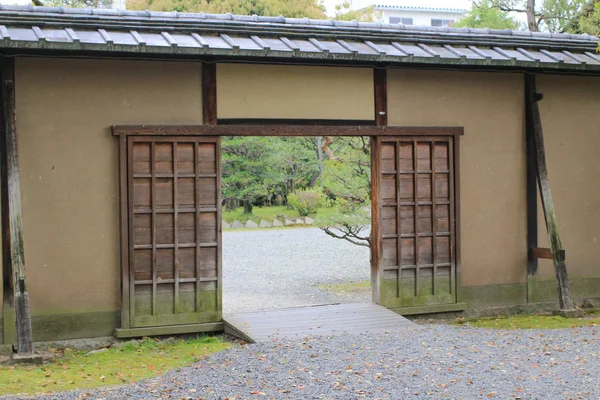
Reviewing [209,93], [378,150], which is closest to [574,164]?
[378,150]

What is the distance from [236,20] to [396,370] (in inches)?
163

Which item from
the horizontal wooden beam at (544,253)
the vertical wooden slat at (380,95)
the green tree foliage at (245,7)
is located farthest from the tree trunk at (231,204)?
the vertical wooden slat at (380,95)

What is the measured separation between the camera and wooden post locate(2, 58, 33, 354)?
6629 mm

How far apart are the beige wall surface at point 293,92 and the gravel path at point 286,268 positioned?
3494mm

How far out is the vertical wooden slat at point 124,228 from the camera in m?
7.46

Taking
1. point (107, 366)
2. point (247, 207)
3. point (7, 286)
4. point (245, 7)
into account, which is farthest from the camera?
point (245, 7)

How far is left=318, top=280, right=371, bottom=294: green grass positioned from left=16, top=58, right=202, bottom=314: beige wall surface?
5.40 meters

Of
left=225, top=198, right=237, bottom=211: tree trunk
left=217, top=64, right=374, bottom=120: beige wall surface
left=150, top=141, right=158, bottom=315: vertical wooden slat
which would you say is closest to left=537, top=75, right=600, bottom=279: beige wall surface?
left=217, top=64, right=374, bottom=120: beige wall surface

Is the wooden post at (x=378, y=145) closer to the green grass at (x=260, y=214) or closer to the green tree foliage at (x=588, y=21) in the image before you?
the green tree foliage at (x=588, y=21)

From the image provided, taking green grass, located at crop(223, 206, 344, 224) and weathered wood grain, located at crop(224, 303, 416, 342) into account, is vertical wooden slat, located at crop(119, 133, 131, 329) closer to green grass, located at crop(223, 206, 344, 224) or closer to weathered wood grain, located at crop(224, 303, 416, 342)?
weathered wood grain, located at crop(224, 303, 416, 342)

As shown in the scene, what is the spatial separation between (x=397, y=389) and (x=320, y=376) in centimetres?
63

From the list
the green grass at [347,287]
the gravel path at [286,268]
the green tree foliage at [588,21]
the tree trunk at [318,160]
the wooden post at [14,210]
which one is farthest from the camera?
the tree trunk at [318,160]

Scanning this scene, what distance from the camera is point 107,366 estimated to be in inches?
261

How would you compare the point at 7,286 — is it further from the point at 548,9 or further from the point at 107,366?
the point at 548,9
